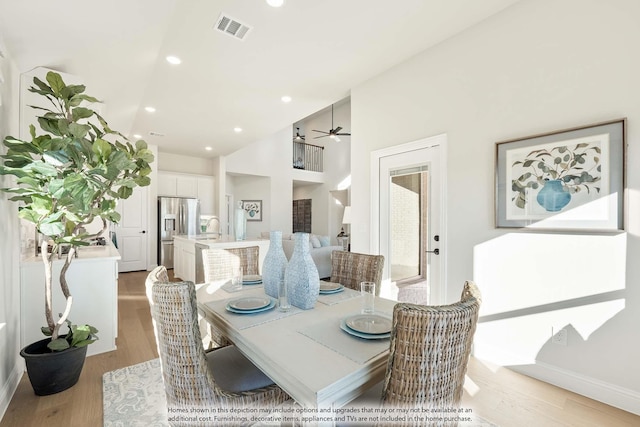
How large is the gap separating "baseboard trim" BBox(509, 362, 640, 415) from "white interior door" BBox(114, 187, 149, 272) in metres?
6.89

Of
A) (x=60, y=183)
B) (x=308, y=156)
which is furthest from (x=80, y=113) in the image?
(x=308, y=156)

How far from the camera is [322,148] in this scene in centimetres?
922

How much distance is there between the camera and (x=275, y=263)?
1687 millimetres

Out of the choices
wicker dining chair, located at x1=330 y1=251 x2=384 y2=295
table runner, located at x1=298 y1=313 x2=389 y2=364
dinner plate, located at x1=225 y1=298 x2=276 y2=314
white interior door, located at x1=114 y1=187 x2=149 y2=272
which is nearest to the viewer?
table runner, located at x1=298 y1=313 x2=389 y2=364

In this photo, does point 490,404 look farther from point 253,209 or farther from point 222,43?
point 253,209

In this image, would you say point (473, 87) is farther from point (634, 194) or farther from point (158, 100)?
point (158, 100)

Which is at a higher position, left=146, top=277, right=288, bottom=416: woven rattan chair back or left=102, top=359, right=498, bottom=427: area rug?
left=146, top=277, right=288, bottom=416: woven rattan chair back

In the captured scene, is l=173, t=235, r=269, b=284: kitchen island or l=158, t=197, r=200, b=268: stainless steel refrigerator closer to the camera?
l=173, t=235, r=269, b=284: kitchen island

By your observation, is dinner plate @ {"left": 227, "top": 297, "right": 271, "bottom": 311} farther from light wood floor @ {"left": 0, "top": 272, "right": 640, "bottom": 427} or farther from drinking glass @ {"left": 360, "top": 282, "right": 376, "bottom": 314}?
light wood floor @ {"left": 0, "top": 272, "right": 640, "bottom": 427}

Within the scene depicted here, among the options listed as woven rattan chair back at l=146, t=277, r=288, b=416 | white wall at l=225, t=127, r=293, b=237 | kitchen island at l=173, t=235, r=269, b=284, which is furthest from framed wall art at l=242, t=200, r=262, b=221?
woven rattan chair back at l=146, t=277, r=288, b=416

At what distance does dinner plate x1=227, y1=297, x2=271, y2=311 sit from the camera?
1.51m

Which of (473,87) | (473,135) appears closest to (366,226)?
(473,135)

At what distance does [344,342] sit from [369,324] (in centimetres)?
19

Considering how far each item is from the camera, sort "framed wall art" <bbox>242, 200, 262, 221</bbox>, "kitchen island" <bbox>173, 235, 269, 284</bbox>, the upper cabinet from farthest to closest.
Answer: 1. "framed wall art" <bbox>242, 200, 262, 221</bbox>
2. the upper cabinet
3. "kitchen island" <bbox>173, 235, 269, 284</bbox>
